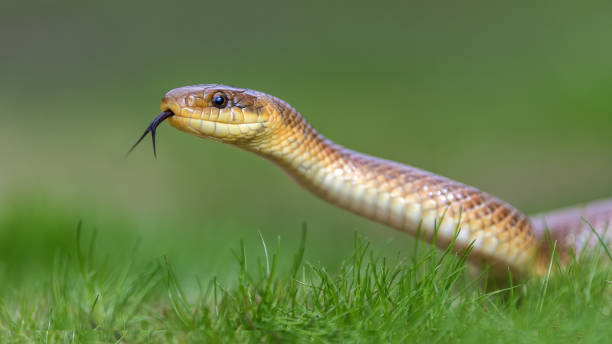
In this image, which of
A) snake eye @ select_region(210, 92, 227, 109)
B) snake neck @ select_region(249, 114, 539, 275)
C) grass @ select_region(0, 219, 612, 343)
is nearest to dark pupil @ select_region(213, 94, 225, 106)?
snake eye @ select_region(210, 92, 227, 109)

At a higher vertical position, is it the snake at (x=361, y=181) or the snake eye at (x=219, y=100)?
the snake eye at (x=219, y=100)

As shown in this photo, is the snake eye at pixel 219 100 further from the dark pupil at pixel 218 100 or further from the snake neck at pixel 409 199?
the snake neck at pixel 409 199

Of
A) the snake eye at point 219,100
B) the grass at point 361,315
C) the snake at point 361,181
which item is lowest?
the grass at point 361,315

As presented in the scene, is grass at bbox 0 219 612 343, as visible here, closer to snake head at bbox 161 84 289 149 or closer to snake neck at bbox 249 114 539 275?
snake neck at bbox 249 114 539 275

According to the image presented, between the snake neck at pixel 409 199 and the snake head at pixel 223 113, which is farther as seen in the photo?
the snake neck at pixel 409 199

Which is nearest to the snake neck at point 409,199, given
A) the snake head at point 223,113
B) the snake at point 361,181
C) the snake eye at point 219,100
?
the snake at point 361,181

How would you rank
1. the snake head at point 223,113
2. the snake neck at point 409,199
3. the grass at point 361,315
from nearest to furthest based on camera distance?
the grass at point 361,315, the snake head at point 223,113, the snake neck at point 409,199

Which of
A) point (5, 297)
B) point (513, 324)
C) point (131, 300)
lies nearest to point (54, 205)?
point (5, 297)

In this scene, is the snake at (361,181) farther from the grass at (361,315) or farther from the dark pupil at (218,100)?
the grass at (361,315)

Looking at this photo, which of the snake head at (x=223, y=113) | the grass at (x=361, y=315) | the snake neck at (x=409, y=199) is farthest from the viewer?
the snake neck at (x=409, y=199)
